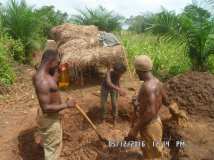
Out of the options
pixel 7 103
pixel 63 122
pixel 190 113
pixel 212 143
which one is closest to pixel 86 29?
pixel 7 103

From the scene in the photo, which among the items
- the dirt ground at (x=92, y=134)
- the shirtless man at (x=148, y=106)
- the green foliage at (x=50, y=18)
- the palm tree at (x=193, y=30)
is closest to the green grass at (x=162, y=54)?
the palm tree at (x=193, y=30)

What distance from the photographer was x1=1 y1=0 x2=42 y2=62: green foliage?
446 inches

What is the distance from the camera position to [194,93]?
20.0 ft

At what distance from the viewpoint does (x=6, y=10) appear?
11.6 meters

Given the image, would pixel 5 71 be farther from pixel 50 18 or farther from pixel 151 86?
pixel 50 18

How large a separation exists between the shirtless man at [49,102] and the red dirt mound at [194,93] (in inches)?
73.0

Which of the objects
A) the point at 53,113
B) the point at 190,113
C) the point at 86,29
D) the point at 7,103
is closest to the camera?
the point at 53,113

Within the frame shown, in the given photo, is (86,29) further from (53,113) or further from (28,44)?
(53,113)

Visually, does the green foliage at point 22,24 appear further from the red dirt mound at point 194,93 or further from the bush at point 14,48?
the red dirt mound at point 194,93

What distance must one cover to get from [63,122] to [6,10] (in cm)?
614

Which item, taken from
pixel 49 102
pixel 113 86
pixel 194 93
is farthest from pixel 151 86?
pixel 194 93

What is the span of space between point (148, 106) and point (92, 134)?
1805 mm

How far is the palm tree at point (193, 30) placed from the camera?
26.1 ft

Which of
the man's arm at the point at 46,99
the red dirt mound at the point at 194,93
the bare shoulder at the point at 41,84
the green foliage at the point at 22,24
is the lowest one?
the red dirt mound at the point at 194,93
